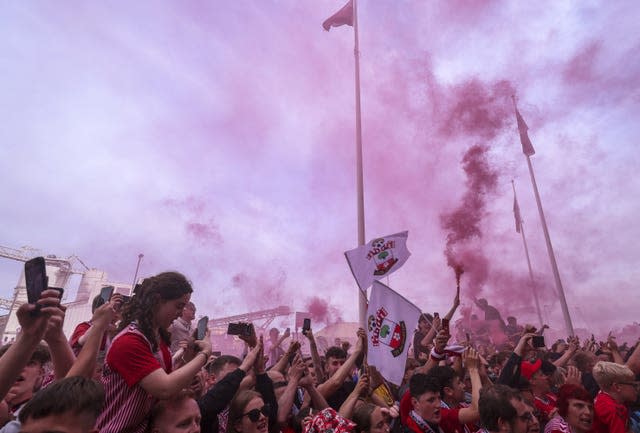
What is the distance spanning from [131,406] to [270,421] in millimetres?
1779

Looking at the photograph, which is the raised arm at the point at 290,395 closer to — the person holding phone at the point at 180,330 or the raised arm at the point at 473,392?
the raised arm at the point at 473,392

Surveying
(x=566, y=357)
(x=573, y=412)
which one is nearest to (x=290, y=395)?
(x=573, y=412)

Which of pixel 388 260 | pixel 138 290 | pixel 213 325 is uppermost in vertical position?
pixel 213 325

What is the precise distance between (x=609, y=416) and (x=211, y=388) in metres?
4.27

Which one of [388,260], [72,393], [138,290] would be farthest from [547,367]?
[72,393]

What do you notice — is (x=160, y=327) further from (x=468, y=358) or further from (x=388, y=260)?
(x=388, y=260)

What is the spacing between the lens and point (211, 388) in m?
3.27

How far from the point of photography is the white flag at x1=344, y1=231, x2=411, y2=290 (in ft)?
25.4

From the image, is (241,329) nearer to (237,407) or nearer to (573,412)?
(237,407)

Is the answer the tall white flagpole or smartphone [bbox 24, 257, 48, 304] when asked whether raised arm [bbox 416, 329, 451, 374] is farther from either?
the tall white flagpole

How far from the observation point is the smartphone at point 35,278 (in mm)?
2029

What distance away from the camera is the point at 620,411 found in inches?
168

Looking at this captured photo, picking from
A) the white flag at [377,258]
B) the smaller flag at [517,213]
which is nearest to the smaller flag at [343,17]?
the white flag at [377,258]

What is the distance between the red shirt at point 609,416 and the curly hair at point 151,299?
15.2 ft
